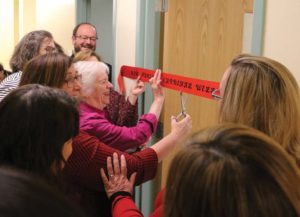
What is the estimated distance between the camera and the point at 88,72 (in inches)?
80.2

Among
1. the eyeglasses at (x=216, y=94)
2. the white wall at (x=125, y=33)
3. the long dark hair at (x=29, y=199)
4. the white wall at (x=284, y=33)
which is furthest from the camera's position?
the white wall at (x=125, y=33)

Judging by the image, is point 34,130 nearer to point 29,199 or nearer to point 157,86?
Answer: point 29,199

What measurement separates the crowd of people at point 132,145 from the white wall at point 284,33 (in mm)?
250

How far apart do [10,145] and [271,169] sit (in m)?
0.78

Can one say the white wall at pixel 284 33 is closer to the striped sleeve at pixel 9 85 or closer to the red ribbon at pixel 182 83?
the red ribbon at pixel 182 83

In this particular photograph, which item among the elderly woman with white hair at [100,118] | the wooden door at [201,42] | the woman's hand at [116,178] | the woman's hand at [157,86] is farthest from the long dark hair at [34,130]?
the wooden door at [201,42]

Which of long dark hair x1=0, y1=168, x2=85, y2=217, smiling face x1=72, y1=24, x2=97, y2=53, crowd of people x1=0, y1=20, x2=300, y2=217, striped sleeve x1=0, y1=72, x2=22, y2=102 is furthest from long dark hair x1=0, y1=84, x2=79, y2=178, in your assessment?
smiling face x1=72, y1=24, x2=97, y2=53

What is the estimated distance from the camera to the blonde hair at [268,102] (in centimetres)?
126

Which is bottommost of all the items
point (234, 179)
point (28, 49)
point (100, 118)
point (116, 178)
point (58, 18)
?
point (116, 178)

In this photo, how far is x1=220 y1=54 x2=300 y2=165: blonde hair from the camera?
4.13 ft

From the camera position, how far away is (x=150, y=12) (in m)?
2.73

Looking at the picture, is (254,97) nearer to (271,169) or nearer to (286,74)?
(286,74)

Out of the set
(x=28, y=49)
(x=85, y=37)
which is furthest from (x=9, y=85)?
(x=85, y=37)

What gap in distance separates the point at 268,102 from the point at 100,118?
824 mm
